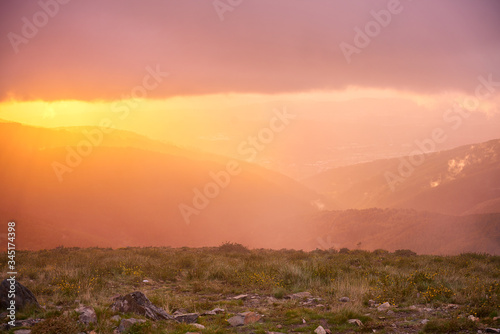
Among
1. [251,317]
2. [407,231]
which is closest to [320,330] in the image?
A: [251,317]

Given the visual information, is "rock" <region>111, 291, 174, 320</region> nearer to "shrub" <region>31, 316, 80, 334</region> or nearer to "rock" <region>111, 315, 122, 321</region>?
"rock" <region>111, 315, 122, 321</region>

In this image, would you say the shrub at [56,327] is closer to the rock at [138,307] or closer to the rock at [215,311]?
the rock at [138,307]

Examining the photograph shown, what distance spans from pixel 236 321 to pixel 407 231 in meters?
46.8

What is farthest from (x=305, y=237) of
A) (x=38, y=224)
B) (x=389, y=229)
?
(x=38, y=224)

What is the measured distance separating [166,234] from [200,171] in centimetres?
2381

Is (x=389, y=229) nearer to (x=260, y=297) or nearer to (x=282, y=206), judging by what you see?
(x=282, y=206)

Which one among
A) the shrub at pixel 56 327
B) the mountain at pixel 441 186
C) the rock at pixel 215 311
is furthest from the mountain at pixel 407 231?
the shrub at pixel 56 327

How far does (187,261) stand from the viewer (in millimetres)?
16391

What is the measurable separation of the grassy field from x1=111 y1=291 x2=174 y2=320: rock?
27 centimetres

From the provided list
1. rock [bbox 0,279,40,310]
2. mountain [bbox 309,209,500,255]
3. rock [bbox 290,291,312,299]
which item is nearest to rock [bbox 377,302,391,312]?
rock [bbox 290,291,312,299]

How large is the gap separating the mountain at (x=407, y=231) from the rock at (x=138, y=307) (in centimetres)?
3725

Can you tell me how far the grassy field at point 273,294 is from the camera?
7664 mm

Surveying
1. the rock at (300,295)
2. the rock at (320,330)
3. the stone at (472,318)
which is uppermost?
the rock at (300,295)

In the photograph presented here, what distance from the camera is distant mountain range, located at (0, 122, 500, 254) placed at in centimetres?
4738
